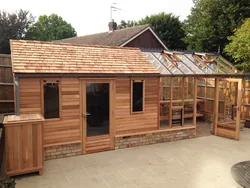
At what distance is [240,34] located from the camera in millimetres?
9352

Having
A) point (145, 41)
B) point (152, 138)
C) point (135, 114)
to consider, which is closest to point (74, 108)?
point (135, 114)

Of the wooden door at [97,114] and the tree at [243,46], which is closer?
the wooden door at [97,114]

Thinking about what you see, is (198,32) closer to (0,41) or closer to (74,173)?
(0,41)

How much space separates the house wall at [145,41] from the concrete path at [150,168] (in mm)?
10958

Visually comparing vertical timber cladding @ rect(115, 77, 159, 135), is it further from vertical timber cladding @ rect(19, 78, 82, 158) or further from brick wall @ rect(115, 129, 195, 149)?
vertical timber cladding @ rect(19, 78, 82, 158)

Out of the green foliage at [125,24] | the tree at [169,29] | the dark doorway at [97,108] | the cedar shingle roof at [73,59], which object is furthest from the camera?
the green foliage at [125,24]

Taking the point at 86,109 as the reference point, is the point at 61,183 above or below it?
below

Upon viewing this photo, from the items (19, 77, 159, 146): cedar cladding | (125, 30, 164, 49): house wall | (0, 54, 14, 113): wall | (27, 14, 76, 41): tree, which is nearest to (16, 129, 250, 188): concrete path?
(19, 77, 159, 146): cedar cladding

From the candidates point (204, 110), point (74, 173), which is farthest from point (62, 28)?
point (74, 173)

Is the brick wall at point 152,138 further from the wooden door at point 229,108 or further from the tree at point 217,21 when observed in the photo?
the tree at point 217,21

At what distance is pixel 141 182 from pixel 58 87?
324 cm

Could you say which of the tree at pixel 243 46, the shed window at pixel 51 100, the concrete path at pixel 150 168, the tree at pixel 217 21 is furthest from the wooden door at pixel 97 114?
the tree at pixel 217 21

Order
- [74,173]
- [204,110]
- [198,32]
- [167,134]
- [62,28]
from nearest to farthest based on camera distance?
[74,173] → [167,134] → [204,110] → [198,32] → [62,28]

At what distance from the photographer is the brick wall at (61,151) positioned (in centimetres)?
602
